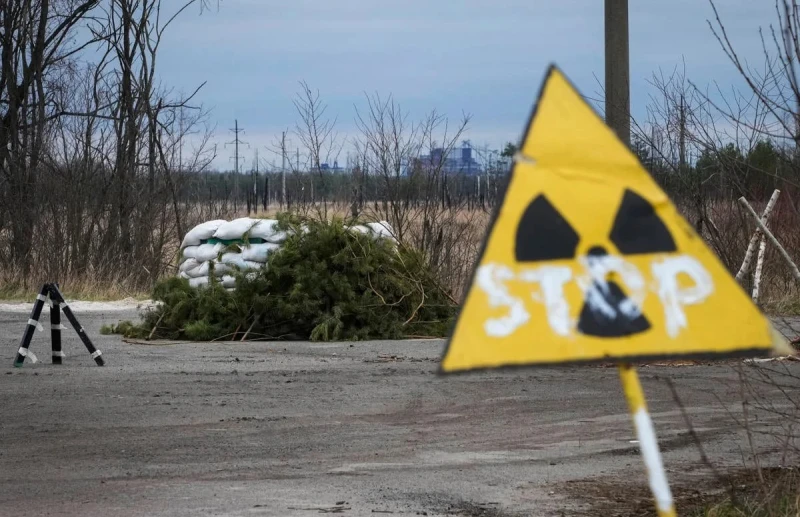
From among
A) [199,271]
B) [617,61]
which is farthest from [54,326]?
[617,61]

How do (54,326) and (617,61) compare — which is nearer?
(617,61)

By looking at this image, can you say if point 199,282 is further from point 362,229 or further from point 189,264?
point 362,229

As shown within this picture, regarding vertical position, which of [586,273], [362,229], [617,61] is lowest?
[362,229]

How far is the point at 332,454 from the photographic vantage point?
845cm

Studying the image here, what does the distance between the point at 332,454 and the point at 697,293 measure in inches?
215

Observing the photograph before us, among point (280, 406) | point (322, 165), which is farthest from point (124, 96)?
point (280, 406)

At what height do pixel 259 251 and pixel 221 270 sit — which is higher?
pixel 259 251

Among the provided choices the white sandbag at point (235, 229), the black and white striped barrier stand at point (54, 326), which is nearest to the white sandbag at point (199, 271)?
the white sandbag at point (235, 229)

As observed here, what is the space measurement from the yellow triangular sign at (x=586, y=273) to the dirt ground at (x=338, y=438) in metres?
2.70

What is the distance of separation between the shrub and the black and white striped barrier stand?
136 inches

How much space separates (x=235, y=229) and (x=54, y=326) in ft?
15.7

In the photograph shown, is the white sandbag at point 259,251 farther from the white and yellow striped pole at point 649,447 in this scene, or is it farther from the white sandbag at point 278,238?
the white and yellow striped pole at point 649,447

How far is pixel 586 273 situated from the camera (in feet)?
10.6

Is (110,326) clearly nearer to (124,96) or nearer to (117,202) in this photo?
(117,202)
